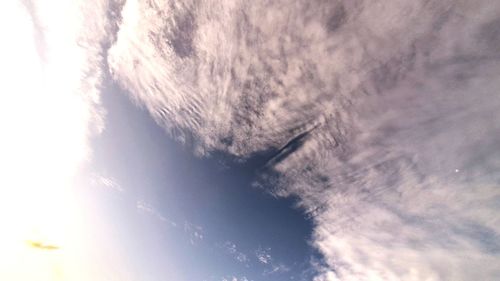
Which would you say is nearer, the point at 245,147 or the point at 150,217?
the point at 245,147

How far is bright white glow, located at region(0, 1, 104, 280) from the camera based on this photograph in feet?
24.5

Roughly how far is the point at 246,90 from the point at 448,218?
5.62 meters

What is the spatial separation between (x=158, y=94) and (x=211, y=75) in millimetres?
1990

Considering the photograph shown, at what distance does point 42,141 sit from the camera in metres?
11.8

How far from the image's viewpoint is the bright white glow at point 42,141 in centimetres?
→ 746

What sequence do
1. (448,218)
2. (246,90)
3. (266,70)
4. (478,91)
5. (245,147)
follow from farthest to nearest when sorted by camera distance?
(245,147)
(448,218)
(246,90)
(266,70)
(478,91)

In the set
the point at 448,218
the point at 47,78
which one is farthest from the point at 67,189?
the point at 448,218

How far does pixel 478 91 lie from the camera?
4074 mm

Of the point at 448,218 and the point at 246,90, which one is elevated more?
the point at 246,90

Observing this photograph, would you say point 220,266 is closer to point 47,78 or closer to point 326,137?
point 326,137

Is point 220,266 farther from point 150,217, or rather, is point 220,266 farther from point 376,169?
point 376,169

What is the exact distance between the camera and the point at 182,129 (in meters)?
7.47

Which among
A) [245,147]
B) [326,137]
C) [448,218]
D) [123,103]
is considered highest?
[123,103]

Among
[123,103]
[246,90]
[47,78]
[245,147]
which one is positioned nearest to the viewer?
[246,90]
